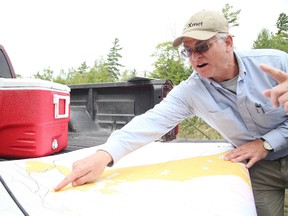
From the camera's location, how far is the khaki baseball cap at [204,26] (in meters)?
1.45

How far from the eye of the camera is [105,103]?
3150 millimetres

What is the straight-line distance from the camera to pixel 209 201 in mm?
906

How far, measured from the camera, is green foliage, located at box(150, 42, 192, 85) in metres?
10.4

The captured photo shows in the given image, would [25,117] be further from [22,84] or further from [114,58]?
[114,58]

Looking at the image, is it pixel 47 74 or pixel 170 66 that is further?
pixel 47 74

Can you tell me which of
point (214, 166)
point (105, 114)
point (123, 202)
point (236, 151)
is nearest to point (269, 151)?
point (236, 151)

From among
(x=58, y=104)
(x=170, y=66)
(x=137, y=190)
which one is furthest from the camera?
(x=170, y=66)

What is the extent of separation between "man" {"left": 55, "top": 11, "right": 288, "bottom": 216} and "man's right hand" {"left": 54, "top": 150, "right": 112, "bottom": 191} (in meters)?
0.06

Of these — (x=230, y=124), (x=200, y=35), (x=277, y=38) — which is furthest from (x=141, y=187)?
(x=277, y=38)

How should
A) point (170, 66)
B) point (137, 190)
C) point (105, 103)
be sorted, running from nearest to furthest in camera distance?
point (137, 190), point (105, 103), point (170, 66)

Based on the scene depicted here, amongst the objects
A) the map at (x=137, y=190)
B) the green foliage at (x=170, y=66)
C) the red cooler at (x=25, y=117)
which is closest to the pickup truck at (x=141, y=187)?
the map at (x=137, y=190)

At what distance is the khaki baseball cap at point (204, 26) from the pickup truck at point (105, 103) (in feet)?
3.86

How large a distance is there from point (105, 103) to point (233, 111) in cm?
184

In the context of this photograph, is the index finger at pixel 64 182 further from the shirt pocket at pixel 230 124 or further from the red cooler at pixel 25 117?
the shirt pocket at pixel 230 124
